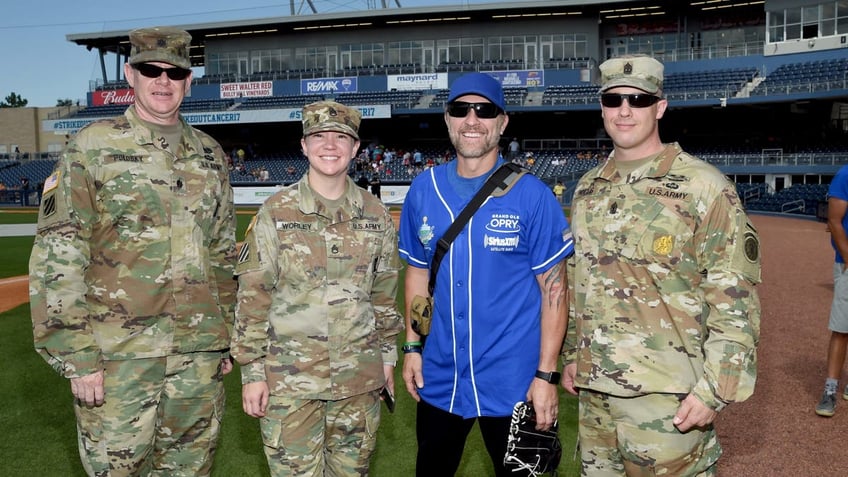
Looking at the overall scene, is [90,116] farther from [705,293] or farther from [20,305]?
[705,293]

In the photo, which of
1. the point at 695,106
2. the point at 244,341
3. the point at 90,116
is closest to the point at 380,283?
the point at 244,341

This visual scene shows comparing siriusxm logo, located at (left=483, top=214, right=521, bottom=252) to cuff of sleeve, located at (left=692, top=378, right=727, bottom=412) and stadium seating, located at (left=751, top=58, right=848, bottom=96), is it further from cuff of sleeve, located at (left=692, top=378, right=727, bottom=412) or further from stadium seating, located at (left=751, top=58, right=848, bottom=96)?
stadium seating, located at (left=751, top=58, right=848, bottom=96)

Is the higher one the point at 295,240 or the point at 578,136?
the point at 578,136

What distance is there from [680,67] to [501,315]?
156 ft

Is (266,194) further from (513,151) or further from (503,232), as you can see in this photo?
(503,232)

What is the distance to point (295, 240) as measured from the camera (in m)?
3.45

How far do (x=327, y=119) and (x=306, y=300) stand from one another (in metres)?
0.91

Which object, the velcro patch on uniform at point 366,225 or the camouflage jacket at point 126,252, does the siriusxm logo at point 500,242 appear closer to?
the velcro patch on uniform at point 366,225

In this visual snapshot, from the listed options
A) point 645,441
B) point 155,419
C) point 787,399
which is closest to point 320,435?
point 155,419

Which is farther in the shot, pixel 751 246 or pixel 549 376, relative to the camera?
pixel 549 376

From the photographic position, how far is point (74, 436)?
5590 millimetres

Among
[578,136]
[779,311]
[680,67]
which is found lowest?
[779,311]

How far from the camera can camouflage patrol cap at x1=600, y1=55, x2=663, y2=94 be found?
3291 millimetres

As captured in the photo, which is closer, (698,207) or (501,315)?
(698,207)
